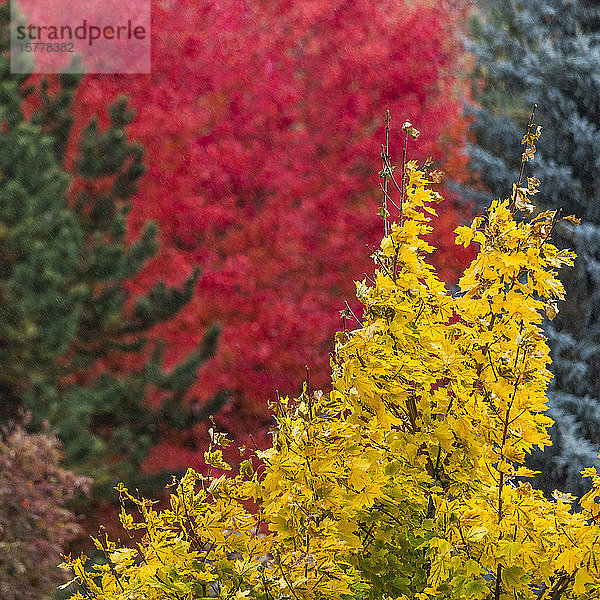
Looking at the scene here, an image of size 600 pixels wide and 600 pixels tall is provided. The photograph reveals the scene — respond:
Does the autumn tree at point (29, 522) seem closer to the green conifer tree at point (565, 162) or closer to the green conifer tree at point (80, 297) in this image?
the green conifer tree at point (80, 297)

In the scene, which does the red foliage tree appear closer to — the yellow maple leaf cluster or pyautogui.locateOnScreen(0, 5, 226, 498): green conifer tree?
pyautogui.locateOnScreen(0, 5, 226, 498): green conifer tree

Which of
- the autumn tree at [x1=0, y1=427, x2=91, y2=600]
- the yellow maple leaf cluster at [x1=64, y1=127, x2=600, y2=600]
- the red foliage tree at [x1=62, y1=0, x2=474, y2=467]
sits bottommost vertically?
the autumn tree at [x1=0, y1=427, x2=91, y2=600]

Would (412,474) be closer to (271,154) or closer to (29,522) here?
(29,522)

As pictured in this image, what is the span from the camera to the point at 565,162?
579cm

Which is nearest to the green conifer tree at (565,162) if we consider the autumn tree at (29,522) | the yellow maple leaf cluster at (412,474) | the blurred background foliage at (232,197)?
the blurred background foliage at (232,197)

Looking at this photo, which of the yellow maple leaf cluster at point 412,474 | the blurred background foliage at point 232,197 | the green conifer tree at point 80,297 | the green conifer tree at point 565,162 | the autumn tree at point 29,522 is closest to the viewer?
the yellow maple leaf cluster at point 412,474

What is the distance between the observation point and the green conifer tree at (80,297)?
614 centimetres

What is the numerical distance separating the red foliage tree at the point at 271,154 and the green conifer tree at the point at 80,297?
23 cm

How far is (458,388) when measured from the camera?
2.40 meters

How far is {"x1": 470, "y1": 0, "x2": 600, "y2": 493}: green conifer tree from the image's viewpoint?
550 cm

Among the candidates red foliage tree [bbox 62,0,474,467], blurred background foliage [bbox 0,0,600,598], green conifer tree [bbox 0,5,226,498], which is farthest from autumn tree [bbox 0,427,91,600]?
red foliage tree [bbox 62,0,474,467]

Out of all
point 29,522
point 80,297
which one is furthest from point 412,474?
point 80,297

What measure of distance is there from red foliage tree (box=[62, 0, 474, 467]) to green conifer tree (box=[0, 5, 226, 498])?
226 millimetres

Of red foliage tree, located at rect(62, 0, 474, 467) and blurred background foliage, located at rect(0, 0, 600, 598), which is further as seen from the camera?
red foliage tree, located at rect(62, 0, 474, 467)
